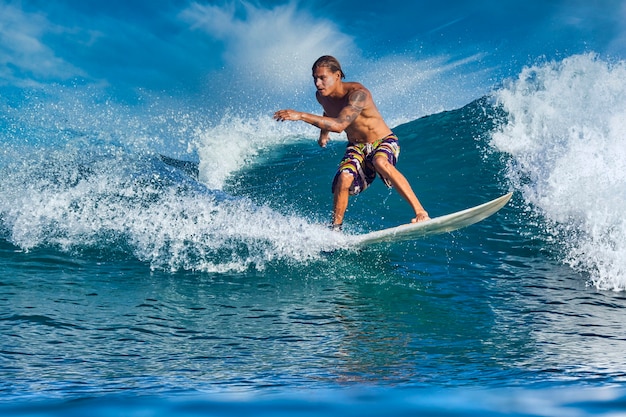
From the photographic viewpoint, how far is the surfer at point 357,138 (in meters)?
6.00

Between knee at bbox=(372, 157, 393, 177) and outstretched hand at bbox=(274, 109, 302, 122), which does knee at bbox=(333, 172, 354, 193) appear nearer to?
knee at bbox=(372, 157, 393, 177)

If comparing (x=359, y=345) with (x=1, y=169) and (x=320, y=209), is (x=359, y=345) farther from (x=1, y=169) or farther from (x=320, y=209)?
(x=1, y=169)

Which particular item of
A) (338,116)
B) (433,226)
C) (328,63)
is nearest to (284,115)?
(338,116)

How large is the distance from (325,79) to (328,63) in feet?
0.54

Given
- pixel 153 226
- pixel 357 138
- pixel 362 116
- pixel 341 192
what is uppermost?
pixel 362 116

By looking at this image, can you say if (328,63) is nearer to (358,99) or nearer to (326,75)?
(326,75)

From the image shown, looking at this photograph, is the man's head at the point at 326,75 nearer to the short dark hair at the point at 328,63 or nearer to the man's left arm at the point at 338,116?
the short dark hair at the point at 328,63

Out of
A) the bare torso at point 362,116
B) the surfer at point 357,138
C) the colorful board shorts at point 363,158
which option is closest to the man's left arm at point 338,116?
the surfer at point 357,138

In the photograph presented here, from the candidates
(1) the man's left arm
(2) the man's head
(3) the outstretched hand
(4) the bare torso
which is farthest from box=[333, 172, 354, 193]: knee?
(3) the outstretched hand

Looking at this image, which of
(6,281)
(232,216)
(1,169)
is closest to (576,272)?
(232,216)

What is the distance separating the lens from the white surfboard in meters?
6.00

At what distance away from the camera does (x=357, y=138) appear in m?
6.48

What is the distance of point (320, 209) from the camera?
9305mm

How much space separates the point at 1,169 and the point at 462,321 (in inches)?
290
